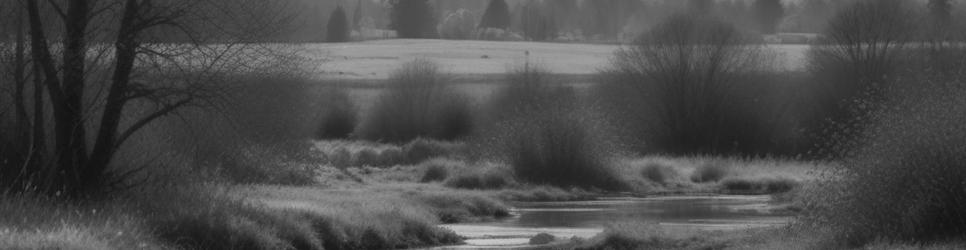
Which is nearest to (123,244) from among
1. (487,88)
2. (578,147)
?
(578,147)

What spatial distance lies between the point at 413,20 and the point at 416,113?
72.0 meters

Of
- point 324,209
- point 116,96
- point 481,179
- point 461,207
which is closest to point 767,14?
point 481,179

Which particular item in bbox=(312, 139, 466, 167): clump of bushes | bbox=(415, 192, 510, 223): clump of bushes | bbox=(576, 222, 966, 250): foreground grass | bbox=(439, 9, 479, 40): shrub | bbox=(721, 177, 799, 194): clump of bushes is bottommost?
bbox=(721, 177, 799, 194): clump of bushes

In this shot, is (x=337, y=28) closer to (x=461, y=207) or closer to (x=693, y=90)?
(x=693, y=90)

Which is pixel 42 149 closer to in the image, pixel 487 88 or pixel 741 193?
pixel 741 193

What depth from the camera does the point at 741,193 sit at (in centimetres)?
5766

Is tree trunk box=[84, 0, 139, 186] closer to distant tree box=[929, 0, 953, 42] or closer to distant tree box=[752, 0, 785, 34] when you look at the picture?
distant tree box=[929, 0, 953, 42]

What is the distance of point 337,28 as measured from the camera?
135875mm

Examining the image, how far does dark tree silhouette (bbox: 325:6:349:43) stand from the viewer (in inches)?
5266

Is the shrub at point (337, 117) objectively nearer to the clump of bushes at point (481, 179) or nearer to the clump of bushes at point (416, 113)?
the clump of bushes at point (416, 113)

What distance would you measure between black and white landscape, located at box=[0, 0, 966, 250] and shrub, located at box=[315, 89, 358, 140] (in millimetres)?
118

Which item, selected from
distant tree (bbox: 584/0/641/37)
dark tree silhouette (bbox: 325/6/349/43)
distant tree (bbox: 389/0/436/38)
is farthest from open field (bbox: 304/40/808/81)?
distant tree (bbox: 584/0/641/37)

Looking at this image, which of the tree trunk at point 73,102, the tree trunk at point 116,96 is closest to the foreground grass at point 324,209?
the tree trunk at point 116,96

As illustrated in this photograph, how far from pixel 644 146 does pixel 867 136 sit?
1880 inches
